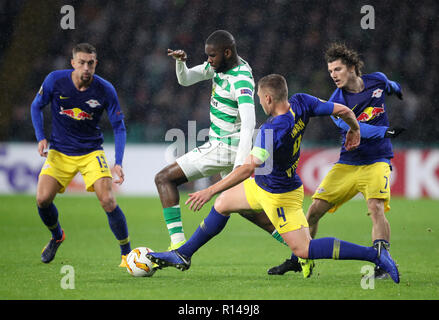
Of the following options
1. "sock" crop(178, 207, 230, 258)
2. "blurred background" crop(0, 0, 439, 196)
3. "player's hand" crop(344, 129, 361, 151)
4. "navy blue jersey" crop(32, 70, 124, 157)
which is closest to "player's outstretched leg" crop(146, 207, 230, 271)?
"sock" crop(178, 207, 230, 258)

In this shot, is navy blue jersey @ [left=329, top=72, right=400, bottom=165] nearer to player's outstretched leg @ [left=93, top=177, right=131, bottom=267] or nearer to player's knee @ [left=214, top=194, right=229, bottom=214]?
player's knee @ [left=214, top=194, right=229, bottom=214]

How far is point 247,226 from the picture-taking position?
35.3 feet

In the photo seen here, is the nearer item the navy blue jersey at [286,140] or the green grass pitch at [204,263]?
the green grass pitch at [204,263]

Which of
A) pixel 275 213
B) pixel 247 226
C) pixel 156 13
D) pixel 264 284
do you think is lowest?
pixel 247 226

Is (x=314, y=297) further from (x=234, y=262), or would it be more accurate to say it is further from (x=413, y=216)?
(x=413, y=216)

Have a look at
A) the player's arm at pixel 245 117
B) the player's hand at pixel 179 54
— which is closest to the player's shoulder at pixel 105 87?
the player's hand at pixel 179 54

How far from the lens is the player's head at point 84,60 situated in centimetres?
647

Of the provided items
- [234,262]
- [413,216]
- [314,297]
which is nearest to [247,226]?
[413,216]

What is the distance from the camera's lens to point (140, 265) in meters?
5.64

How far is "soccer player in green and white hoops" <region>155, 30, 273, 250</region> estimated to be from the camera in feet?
20.1

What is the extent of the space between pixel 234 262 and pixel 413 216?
18.4ft

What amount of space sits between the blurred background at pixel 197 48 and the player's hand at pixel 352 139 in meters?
8.91

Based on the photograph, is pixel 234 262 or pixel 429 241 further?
pixel 429 241

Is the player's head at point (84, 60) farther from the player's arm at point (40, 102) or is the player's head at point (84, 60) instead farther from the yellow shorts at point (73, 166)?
the yellow shorts at point (73, 166)
